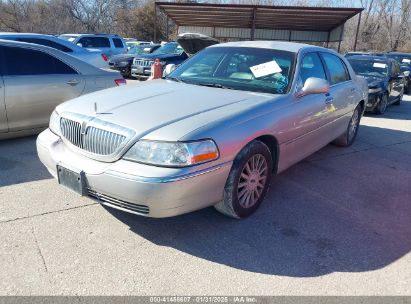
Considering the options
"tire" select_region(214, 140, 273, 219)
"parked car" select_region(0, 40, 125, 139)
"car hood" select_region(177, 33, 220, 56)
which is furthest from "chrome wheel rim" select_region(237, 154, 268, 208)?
"car hood" select_region(177, 33, 220, 56)

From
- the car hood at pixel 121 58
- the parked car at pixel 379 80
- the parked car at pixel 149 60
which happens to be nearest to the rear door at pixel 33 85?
the parked car at pixel 379 80

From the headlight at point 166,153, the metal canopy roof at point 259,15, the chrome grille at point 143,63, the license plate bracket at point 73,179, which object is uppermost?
the metal canopy roof at point 259,15

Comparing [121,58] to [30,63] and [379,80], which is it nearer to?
[379,80]

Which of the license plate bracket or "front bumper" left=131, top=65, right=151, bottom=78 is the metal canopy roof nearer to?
"front bumper" left=131, top=65, right=151, bottom=78

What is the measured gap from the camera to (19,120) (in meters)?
5.20

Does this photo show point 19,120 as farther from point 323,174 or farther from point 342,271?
point 342,271

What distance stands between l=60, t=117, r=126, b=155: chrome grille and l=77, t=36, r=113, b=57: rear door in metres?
13.1

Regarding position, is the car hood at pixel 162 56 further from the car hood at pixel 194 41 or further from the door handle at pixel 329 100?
the door handle at pixel 329 100

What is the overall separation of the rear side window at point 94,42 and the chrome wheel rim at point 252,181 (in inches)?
530

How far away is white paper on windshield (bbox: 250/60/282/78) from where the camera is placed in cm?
407

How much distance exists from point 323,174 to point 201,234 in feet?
7.61

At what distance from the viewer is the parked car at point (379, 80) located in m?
9.30

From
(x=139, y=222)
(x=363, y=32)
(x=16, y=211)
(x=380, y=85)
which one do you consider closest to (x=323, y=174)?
(x=139, y=222)

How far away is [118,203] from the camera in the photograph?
2.90 metres
